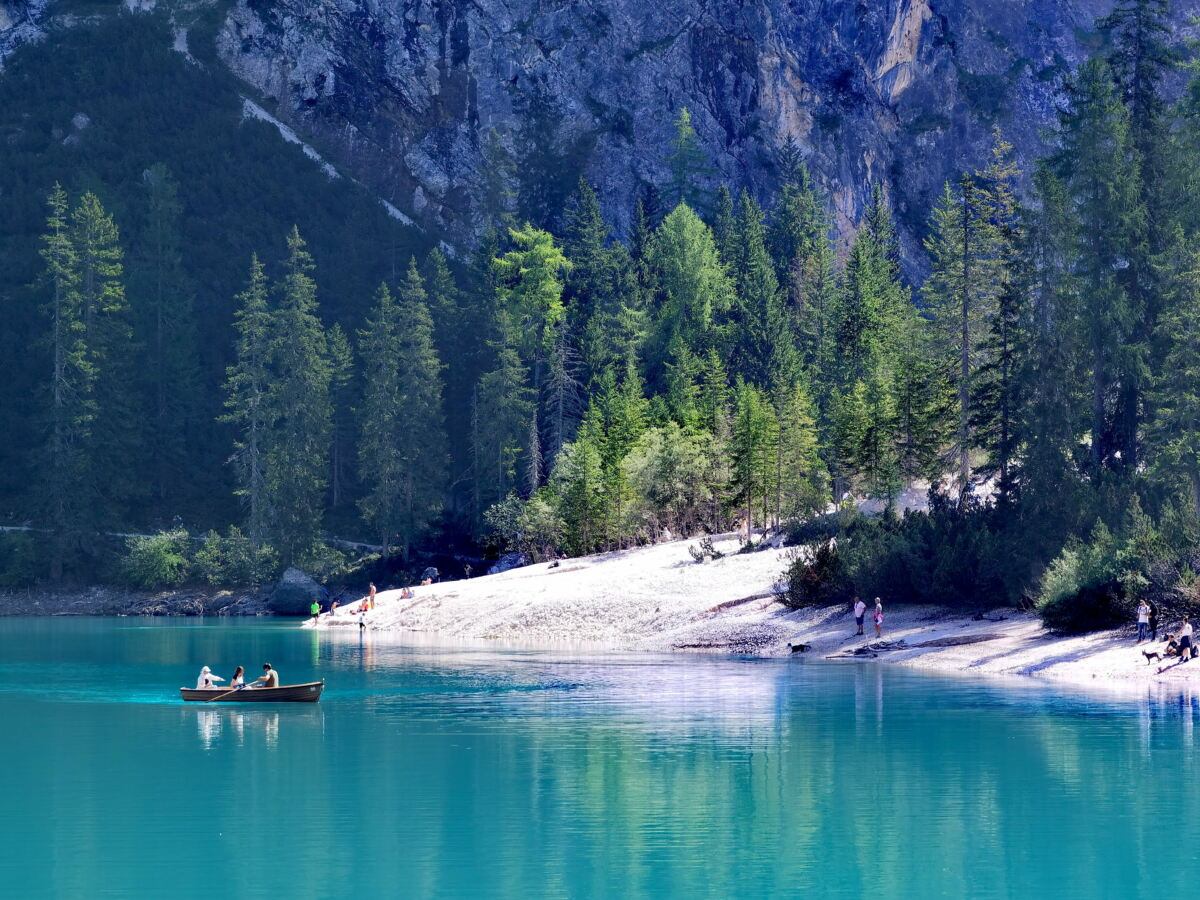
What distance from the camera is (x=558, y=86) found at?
503 feet

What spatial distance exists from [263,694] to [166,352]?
8248 centimetres

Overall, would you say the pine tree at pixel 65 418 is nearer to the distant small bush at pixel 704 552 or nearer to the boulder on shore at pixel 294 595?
the boulder on shore at pixel 294 595

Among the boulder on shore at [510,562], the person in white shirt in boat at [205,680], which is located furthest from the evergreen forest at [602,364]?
the person in white shirt in boat at [205,680]

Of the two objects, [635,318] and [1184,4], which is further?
[1184,4]

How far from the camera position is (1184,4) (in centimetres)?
17538

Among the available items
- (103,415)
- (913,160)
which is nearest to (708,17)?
(913,160)

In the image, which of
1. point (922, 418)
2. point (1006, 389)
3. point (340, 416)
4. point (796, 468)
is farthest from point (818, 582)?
point (340, 416)

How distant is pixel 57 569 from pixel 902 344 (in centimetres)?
6043

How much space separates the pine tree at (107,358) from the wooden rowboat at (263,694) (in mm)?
69700

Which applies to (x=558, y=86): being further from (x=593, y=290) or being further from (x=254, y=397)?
(x=254, y=397)

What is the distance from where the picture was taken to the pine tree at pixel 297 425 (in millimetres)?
104500

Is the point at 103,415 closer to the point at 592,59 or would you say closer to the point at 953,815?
the point at 592,59

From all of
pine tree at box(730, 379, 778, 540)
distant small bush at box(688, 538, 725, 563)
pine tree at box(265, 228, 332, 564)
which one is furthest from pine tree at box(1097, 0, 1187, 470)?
pine tree at box(265, 228, 332, 564)

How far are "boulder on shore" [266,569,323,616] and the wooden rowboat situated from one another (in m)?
52.5
